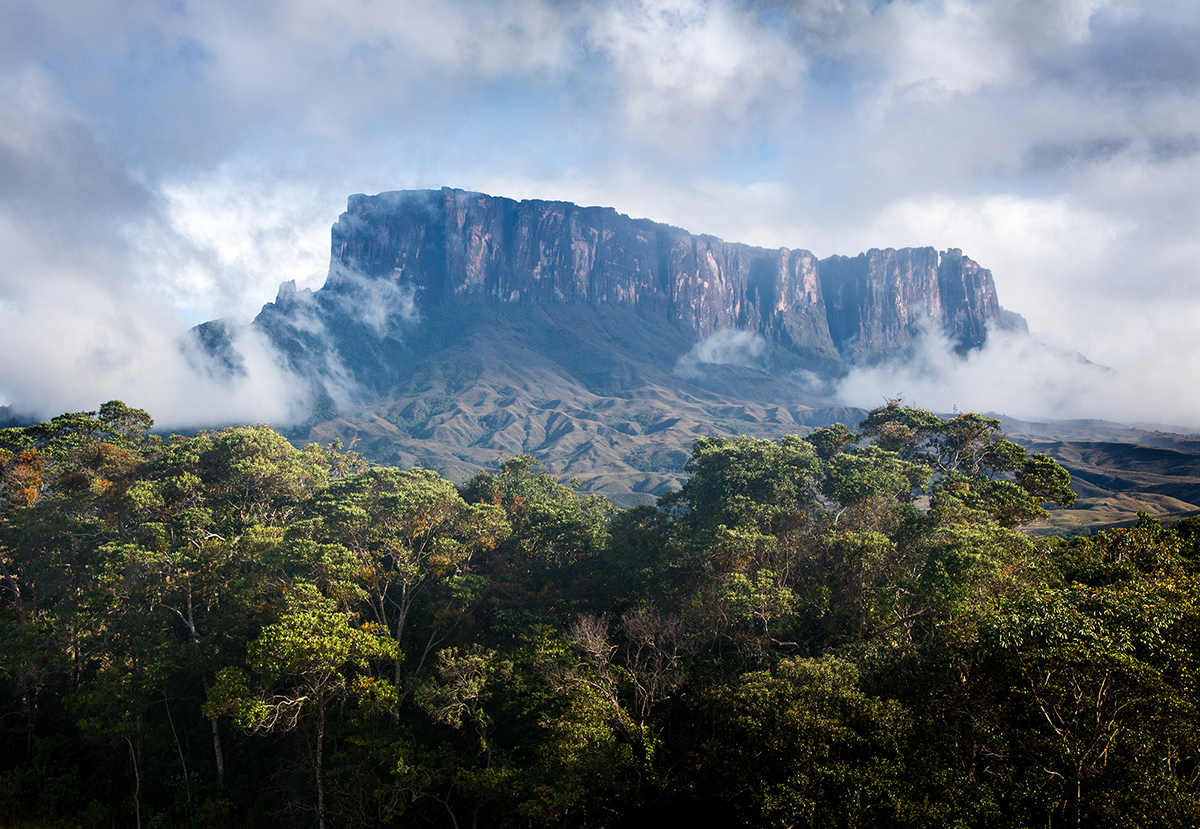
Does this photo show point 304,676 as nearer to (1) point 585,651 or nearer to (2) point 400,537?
(2) point 400,537

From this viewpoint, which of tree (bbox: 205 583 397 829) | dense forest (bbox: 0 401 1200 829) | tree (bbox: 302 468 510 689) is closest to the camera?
dense forest (bbox: 0 401 1200 829)

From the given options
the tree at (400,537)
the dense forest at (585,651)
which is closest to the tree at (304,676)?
the dense forest at (585,651)

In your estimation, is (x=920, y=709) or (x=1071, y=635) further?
(x=920, y=709)

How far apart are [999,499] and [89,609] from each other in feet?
161

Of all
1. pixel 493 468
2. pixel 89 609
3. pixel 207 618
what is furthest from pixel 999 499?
pixel 493 468

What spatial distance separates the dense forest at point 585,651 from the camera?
1551 cm

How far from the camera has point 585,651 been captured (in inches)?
1030

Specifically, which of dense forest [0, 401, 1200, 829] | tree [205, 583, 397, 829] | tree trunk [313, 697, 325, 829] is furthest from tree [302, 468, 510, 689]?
tree trunk [313, 697, 325, 829]

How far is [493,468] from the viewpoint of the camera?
154 metres

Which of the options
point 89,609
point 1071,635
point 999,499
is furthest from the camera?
point 999,499

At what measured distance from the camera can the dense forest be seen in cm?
1551

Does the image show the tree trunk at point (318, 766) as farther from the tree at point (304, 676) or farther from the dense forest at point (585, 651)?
the dense forest at point (585, 651)

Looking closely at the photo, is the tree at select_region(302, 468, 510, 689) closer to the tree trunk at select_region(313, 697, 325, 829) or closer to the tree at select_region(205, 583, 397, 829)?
the tree at select_region(205, 583, 397, 829)

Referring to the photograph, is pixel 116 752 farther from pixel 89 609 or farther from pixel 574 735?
pixel 574 735
